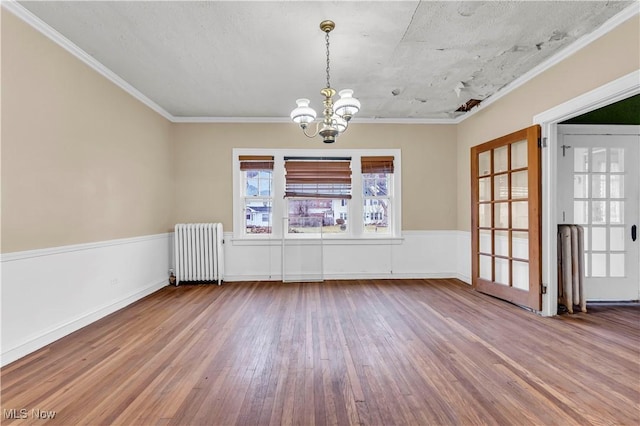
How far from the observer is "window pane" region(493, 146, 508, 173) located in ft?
12.6

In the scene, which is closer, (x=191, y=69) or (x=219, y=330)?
(x=219, y=330)

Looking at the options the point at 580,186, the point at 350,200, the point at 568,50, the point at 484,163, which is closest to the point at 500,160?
the point at 484,163

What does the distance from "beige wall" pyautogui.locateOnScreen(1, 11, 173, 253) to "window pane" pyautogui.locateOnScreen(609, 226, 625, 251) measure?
6.18 meters

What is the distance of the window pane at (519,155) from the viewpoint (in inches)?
140

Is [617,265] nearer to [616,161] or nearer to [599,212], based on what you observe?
[599,212]

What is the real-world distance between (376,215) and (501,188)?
1978 millimetres

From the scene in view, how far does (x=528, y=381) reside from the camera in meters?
1.98

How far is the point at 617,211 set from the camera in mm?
3615

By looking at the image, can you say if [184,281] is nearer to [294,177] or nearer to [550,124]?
[294,177]

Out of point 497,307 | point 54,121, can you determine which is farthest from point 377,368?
point 54,121

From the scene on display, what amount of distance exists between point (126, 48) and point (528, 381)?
14.9ft

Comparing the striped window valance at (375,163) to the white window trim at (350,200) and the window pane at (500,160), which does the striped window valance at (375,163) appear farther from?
the window pane at (500,160)

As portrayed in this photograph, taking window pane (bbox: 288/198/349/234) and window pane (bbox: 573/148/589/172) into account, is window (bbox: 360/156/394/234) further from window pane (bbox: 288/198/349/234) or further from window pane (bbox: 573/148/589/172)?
window pane (bbox: 573/148/589/172)

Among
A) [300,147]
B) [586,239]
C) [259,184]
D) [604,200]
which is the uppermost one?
[300,147]
